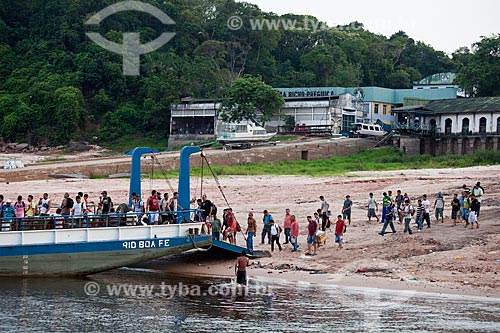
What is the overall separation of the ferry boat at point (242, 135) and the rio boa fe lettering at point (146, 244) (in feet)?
121

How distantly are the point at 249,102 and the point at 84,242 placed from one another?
43.5m

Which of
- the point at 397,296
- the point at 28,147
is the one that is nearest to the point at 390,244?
the point at 397,296

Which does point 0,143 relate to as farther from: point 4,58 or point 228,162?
point 228,162

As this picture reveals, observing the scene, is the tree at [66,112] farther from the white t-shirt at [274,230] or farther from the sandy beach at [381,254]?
the white t-shirt at [274,230]

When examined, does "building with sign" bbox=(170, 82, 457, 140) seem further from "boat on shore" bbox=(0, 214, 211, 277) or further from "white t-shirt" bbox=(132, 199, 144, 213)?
"boat on shore" bbox=(0, 214, 211, 277)

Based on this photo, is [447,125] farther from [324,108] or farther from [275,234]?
[275,234]

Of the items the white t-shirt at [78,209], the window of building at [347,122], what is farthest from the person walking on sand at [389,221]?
the window of building at [347,122]

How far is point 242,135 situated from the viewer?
62.4 metres

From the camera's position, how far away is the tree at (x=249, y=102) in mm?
67188

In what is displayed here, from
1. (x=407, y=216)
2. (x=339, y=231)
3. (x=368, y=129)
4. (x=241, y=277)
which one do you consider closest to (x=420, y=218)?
(x=407, y=216)

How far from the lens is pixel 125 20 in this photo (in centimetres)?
8281

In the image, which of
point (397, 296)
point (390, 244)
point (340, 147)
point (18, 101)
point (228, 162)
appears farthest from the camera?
point (18, 101)

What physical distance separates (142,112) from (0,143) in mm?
12186

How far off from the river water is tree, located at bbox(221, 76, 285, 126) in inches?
1652
